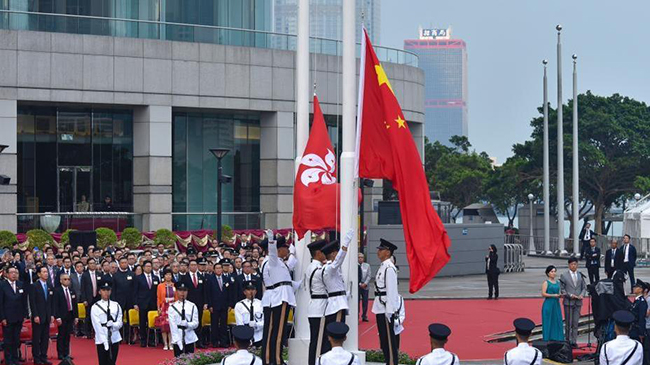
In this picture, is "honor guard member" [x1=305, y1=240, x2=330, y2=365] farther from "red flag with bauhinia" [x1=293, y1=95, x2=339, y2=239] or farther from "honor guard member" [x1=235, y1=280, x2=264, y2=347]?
"honor guard member" [x1=235, y1=280, x2=264, y2=347]

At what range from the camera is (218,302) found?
2370 cm

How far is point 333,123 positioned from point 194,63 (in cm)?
846

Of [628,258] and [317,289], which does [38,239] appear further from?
[317,289]

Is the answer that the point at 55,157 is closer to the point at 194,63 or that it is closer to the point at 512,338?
the point at 194,63

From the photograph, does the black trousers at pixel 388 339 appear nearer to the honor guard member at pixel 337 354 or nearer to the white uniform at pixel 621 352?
the white uniform at pixel 621 352

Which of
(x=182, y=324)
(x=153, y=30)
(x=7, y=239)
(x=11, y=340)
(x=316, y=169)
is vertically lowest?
(x=11, y=340)

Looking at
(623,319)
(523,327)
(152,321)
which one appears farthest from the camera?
(152,321)

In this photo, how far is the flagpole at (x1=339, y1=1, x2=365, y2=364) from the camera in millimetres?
16969

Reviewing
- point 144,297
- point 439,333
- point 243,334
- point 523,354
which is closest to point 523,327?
point 523,354

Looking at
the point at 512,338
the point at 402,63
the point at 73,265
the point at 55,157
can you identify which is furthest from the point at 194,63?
the point at 512,338

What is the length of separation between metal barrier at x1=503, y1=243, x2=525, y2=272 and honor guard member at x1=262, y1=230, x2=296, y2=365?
30045mm

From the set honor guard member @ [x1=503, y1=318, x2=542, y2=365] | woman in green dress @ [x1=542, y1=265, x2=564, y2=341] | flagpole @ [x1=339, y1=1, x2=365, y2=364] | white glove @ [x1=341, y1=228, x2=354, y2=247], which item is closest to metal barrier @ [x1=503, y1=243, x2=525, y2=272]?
woman in green dress @ [x1=542, y1=265, x2=564, y2=341]

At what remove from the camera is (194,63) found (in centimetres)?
4406

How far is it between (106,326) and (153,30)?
86.8ft
